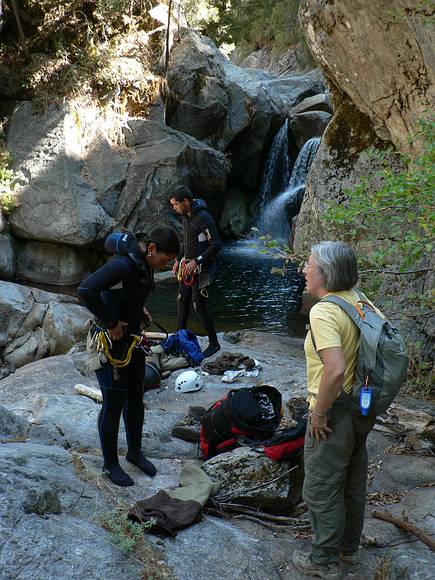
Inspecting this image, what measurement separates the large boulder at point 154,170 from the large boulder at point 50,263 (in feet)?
5.65

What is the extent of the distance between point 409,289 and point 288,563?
388 cm

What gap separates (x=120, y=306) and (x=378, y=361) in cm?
170

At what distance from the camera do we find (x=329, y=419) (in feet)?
9.98

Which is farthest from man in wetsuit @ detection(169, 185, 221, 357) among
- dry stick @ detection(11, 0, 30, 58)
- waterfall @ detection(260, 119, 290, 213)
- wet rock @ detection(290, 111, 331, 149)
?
waterfall @ detection(260, 119, 290, 213)

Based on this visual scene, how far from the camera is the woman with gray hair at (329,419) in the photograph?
2.95 metres

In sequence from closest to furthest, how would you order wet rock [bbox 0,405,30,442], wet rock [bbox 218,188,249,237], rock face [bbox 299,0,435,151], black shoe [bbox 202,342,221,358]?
wet rock [bbox 0,405,30,442] → black shoe [bbox 202,342,221,358] → rock face [bbox 299,0,435,151] → wet rock [bbox 218,188,249,237]

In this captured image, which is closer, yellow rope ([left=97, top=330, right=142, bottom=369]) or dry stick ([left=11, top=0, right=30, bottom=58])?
yellow rope ([left=97, top=330, right=142, bottom=369])

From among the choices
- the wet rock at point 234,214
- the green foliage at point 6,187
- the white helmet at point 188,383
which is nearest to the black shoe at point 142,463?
the white helmet at point 188,383

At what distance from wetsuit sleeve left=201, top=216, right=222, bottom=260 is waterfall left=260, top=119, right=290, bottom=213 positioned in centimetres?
1493

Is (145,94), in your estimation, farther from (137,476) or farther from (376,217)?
(137,476)

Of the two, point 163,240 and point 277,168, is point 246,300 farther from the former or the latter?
point 163,240

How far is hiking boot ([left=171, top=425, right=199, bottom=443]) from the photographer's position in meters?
5.11

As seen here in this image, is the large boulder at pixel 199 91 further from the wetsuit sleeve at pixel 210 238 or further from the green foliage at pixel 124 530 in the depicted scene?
the green foliage at pixel 124 530

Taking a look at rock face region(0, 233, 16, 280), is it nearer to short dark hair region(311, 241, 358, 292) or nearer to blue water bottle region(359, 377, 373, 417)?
short dark hair region(311, 241, 358, 292)
